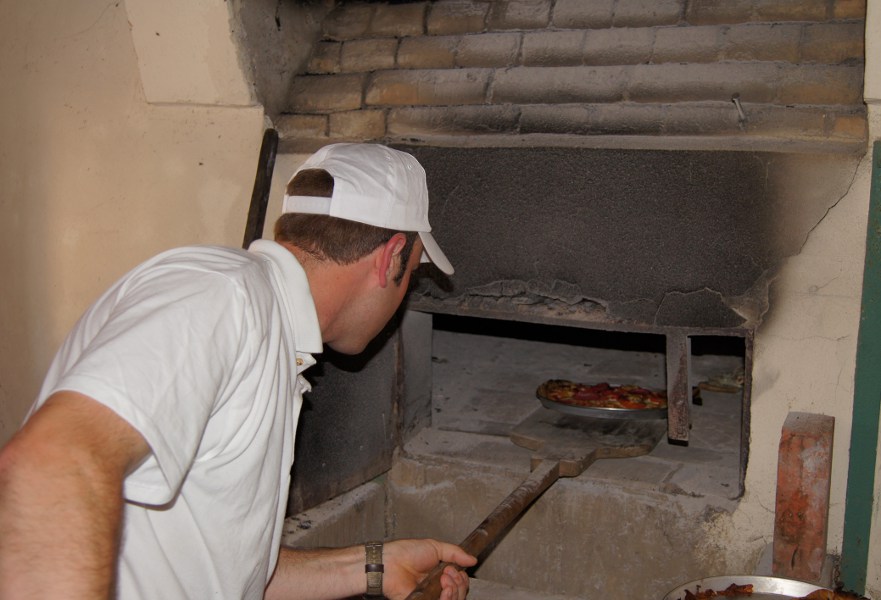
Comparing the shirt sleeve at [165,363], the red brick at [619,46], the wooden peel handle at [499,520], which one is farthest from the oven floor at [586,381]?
the shirt sleeve at [165,363]

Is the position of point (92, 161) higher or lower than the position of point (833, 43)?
lower

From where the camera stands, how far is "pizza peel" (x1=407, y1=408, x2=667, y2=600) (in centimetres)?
284

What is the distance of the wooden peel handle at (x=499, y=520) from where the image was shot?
2.08 m

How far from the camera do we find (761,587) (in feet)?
7.96

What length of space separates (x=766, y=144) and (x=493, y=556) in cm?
178

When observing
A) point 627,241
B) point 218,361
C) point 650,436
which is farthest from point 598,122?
point 218,361

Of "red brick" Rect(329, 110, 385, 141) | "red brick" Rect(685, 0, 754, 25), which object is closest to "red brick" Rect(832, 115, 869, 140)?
"red brick" Rect(685, 0, 754, 25)

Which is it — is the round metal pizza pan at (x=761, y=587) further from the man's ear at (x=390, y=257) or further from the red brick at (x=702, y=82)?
the red brick at (x=702, y=82)

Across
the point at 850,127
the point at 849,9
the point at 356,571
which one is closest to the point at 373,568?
the point at 356,571

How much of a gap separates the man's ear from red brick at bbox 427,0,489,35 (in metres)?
1.49

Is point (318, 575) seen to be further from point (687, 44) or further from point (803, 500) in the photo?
point (687, 44)

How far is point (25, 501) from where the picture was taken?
44.6 inches

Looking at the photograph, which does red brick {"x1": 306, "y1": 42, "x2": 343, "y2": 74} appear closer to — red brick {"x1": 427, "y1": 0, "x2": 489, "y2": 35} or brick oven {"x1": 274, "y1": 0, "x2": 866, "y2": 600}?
brick oven {"x1": 274, "y1": 0, "x2": 866, "y2": 600}

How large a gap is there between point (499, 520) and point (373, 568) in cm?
42
